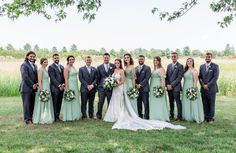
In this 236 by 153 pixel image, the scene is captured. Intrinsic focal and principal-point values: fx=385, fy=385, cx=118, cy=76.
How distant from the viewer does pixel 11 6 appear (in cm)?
1100

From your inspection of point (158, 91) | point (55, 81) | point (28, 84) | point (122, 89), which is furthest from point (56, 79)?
point (158, 91)

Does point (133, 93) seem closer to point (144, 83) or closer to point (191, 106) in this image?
point (144, 83)

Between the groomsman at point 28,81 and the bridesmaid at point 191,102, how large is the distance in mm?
4395

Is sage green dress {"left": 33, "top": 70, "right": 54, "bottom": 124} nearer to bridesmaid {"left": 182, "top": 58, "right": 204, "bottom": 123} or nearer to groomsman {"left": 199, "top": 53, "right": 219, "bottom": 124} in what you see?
bridesmaid {"left": 182, "top": 58, "right": 204, "bottom": 123}

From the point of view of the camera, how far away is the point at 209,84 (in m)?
11.0

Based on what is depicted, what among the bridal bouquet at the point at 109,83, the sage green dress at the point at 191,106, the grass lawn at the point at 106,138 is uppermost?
the bridal bouquet at the point at 109,83

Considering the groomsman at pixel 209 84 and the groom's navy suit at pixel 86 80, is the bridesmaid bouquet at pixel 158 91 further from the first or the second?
the groom's navy suit at pixel 86 80

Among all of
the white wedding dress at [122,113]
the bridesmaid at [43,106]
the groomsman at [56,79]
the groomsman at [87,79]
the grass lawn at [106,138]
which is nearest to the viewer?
the grass lawn at [106,138]

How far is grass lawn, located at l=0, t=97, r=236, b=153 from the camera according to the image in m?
7.74

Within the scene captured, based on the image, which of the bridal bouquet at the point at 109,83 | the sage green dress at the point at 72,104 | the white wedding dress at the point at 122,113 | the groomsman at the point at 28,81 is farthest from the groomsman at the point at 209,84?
the groomsman at the point at 28,81

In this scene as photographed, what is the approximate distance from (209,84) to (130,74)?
90.9 inches

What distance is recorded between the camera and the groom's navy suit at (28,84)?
420 inches

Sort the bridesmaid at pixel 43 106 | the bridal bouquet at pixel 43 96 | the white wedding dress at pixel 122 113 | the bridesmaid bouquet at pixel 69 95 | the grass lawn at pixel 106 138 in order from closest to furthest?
the grass lawn at pixel 106 138 < the white wedding dress at pixel 122 113 < the bridal bouquet at pixel 43 96 < the bridesmaid at pixel 43 106 < the bridesmaid bouquet at pixel 69 95

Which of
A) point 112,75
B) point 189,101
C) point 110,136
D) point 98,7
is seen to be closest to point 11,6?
point 98,7
